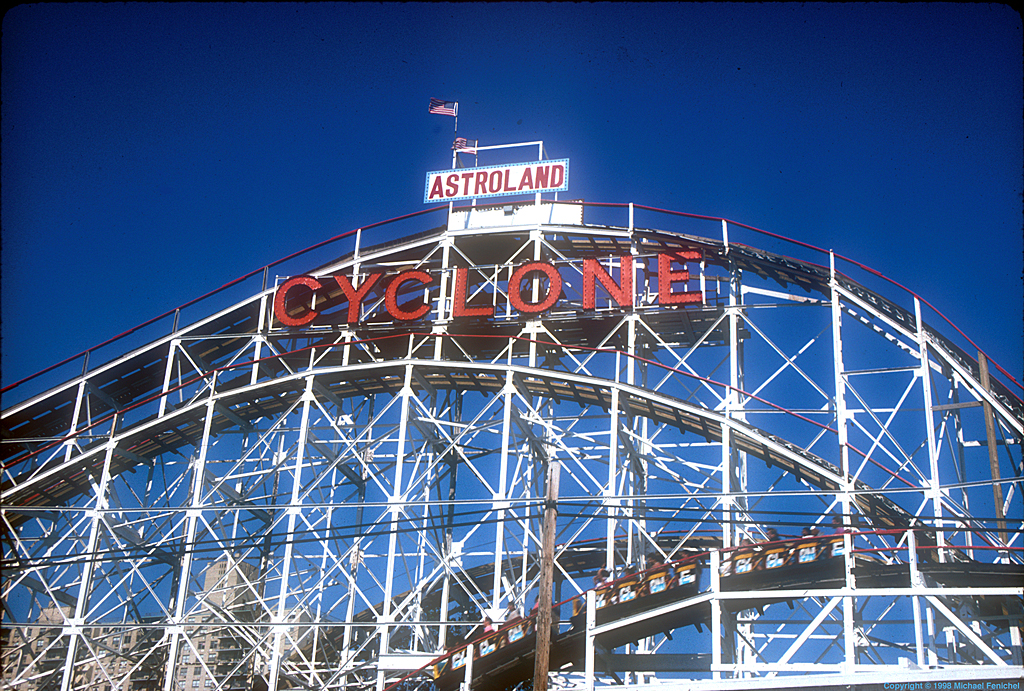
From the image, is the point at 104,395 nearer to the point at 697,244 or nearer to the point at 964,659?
the point at 697,244

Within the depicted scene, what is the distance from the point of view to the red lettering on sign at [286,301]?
120ft

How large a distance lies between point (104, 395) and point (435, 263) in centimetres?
1325

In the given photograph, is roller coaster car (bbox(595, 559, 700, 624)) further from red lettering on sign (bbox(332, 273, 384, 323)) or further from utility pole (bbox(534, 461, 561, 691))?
red lettering on sign (bbox(332, 273, 384, 323))

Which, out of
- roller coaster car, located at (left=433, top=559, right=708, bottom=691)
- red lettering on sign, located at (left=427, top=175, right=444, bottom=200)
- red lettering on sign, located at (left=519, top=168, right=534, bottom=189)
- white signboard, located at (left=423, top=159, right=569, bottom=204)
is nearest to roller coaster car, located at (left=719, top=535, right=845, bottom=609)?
roller coaster car, located at (left=433, top=559, right=708, bottom=691)

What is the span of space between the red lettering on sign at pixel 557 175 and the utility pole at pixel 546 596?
18.4m

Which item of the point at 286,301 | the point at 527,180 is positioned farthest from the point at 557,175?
the point at 286,301

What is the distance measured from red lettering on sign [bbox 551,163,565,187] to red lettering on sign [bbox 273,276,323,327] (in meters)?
9.24

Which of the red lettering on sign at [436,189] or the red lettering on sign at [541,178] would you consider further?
the red lettering on sign at [436,189]

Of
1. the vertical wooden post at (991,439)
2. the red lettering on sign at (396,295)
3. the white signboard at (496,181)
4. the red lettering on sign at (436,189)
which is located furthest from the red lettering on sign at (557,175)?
the vertical wooden post at (991,439)

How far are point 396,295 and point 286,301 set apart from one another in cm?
440

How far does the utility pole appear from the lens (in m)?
18.8

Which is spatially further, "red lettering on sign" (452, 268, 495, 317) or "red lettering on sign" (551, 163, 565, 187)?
"red lettering on sign" (551, 163, 565, 187)

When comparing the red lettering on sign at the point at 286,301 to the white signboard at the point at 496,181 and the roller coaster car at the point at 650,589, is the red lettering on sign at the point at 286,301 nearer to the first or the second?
the white signboard at the point at 496,181

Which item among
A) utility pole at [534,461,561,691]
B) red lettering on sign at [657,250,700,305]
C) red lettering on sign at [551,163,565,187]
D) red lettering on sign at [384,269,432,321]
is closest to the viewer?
utility pole at [534,461,561,691]
